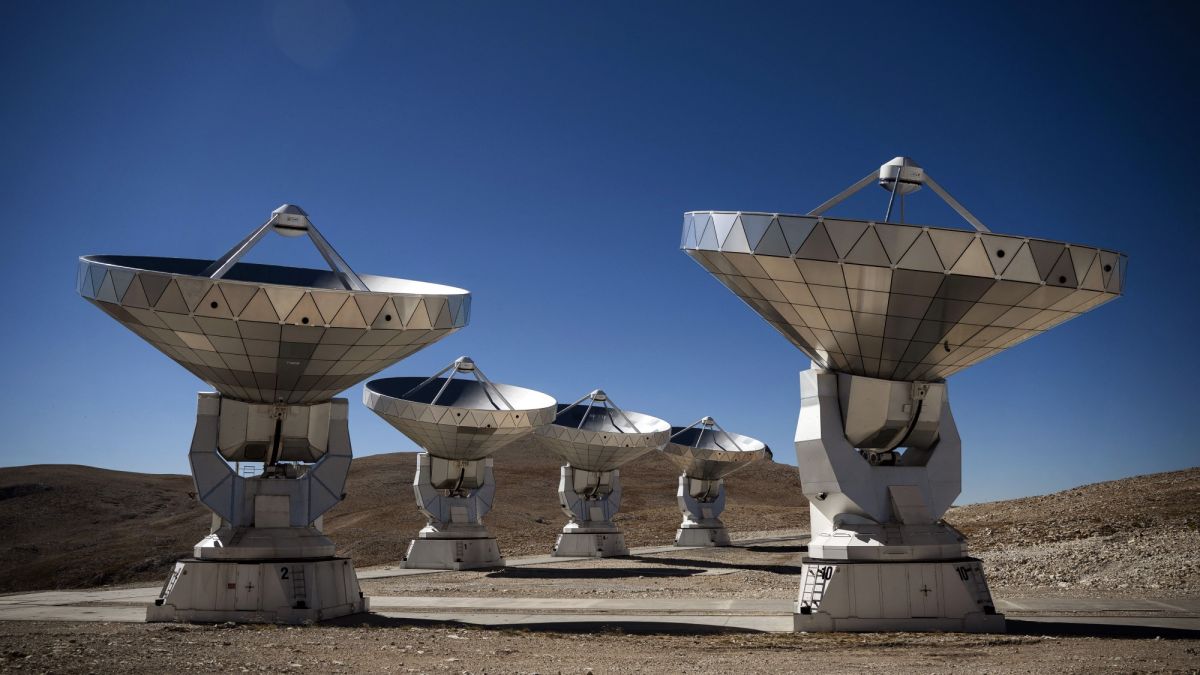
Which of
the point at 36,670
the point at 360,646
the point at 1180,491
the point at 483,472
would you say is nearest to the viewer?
the point at 36,670

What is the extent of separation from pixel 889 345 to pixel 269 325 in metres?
12.1

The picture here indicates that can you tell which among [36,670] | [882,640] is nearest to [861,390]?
[882,640]

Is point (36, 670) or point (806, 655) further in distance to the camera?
point (806, 655)

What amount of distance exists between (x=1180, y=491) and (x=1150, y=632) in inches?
1239

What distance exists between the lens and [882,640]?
17938mm

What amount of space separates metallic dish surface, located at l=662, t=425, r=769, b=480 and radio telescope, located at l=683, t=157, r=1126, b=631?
113 ft

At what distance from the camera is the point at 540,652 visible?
660 inches

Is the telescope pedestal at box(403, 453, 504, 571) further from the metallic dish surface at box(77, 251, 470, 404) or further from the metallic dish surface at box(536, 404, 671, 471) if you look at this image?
the metallic dish surface at box(77, 251, 470, 404)

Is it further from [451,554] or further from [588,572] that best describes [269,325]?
[451,554]

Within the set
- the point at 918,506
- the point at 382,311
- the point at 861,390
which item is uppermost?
the point at 382,311

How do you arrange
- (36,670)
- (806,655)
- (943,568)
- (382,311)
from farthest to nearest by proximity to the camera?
(382,311)
(943,568)
(806,655)
(36,670)

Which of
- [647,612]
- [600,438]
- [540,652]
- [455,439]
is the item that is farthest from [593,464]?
[540,652]

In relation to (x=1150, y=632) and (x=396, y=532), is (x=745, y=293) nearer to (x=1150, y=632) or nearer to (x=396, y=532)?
(x=1150, y=632)

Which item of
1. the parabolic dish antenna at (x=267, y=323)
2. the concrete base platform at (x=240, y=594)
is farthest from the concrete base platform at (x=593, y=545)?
the concrete base platform at (x=240, y=594)
